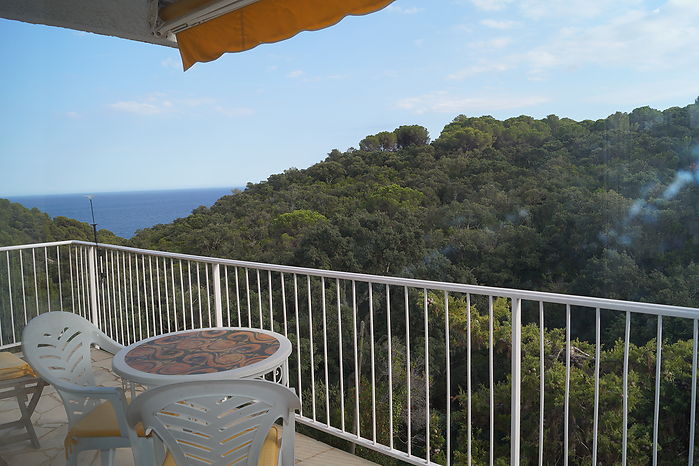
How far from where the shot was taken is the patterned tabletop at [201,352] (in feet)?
7.38

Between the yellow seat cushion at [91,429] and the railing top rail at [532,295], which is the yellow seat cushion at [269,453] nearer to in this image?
the yellow seat cushion at [91,429]

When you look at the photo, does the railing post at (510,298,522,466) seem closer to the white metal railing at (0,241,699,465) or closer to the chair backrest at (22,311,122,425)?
the white metal railing at (0,241,699,465)

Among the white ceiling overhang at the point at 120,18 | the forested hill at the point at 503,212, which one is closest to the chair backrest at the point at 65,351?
the white ceiling overhang at the point at 120,18

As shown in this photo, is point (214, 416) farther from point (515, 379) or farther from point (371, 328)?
point (515, 379)

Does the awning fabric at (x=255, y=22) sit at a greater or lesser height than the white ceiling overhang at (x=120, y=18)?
lesser

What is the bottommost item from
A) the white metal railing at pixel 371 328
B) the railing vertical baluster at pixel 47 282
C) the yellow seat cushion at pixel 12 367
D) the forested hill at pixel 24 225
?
the white metal railing at pixel 371 328

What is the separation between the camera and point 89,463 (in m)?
2.28

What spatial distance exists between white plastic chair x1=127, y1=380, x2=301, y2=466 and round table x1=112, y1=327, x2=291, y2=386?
43 centimetres

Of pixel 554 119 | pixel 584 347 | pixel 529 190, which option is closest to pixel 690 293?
pixel 584 347

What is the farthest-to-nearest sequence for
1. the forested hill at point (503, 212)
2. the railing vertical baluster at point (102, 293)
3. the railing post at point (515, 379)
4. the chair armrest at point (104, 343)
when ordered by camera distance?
the forested hill at point (503, 212) → the railing vertical baluster at point (102, 293) → the chair armrest at point (104, 343) → the railing post at point (515, 379)

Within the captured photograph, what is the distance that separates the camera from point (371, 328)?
5.37 feet

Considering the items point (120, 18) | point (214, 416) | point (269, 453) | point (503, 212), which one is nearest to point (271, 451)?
point (269, 453)

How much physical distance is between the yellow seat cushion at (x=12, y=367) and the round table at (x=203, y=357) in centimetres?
36

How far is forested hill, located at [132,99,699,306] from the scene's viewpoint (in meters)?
12.1
